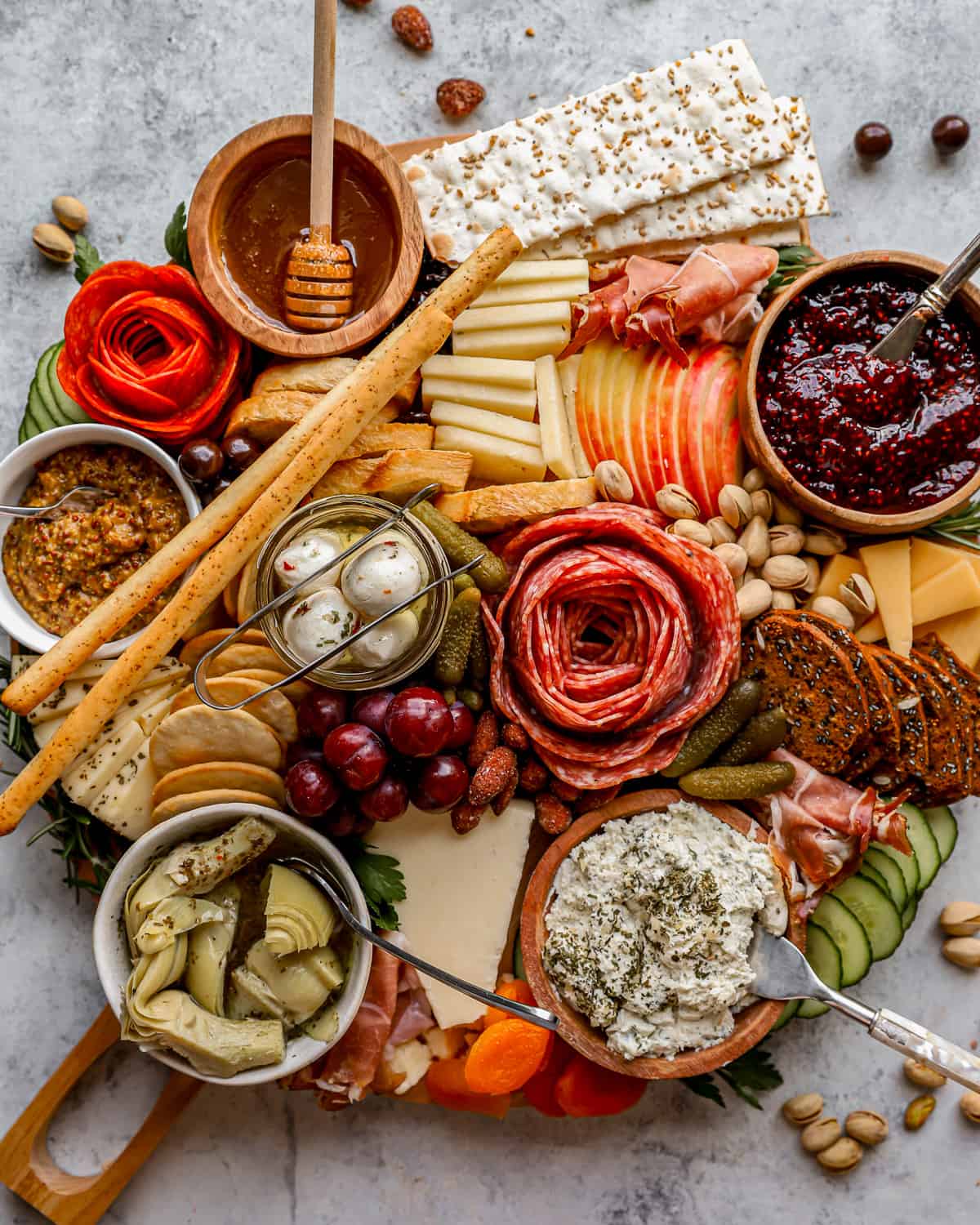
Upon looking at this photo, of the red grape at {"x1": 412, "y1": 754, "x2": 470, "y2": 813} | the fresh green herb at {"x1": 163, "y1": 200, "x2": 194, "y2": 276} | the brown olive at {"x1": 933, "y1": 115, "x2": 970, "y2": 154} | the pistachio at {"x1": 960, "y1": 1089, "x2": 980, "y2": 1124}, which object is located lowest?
the pistachio at {"x1": 960, "y1": 1089, "x2": 980, "y2": 1124}

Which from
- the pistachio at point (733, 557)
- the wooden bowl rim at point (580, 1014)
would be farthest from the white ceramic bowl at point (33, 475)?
the pistachio at point (733, 557)

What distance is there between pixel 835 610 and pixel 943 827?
55 centimetres

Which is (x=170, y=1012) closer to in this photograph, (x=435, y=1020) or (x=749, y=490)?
(x=435, y=1020)

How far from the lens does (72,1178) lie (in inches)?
84.2

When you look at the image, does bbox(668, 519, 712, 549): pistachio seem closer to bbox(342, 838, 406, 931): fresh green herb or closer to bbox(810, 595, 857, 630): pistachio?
bbox(810, 595, 857, 630): pistachio

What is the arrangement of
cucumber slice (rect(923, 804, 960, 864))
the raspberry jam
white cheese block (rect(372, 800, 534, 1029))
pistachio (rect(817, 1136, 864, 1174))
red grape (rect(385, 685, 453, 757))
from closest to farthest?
1. red grape (rect(385, 685, 453, 757))
2. the raspberry jam
3. white cheese block (rect(372, 800, 534, 1029))
4. cucumber slice (rect(923, 804, 960, 864))
5. pistachio (rect(817, 1136, 864, 1174))

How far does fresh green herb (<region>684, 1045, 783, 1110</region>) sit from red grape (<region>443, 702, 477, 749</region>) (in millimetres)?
930

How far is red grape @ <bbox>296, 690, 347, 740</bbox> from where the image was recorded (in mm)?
1858

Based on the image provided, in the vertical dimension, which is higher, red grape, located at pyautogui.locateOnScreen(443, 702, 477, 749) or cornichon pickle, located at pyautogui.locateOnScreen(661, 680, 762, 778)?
red grape, located at pyautogui.locateOnScreen(443, 702, 477, 749)

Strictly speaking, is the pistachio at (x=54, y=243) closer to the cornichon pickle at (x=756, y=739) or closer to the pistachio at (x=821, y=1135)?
the cornichon pickle at (x=756, y=739)

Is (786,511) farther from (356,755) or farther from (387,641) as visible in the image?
(356,755)

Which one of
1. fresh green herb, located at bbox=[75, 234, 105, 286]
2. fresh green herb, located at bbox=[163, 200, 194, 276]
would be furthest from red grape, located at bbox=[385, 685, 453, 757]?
fresh green herb, located at bbox=[75, 234, 105, 286]

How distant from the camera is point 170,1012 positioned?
173 cm

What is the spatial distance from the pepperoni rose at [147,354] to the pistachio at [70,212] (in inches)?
15.3
